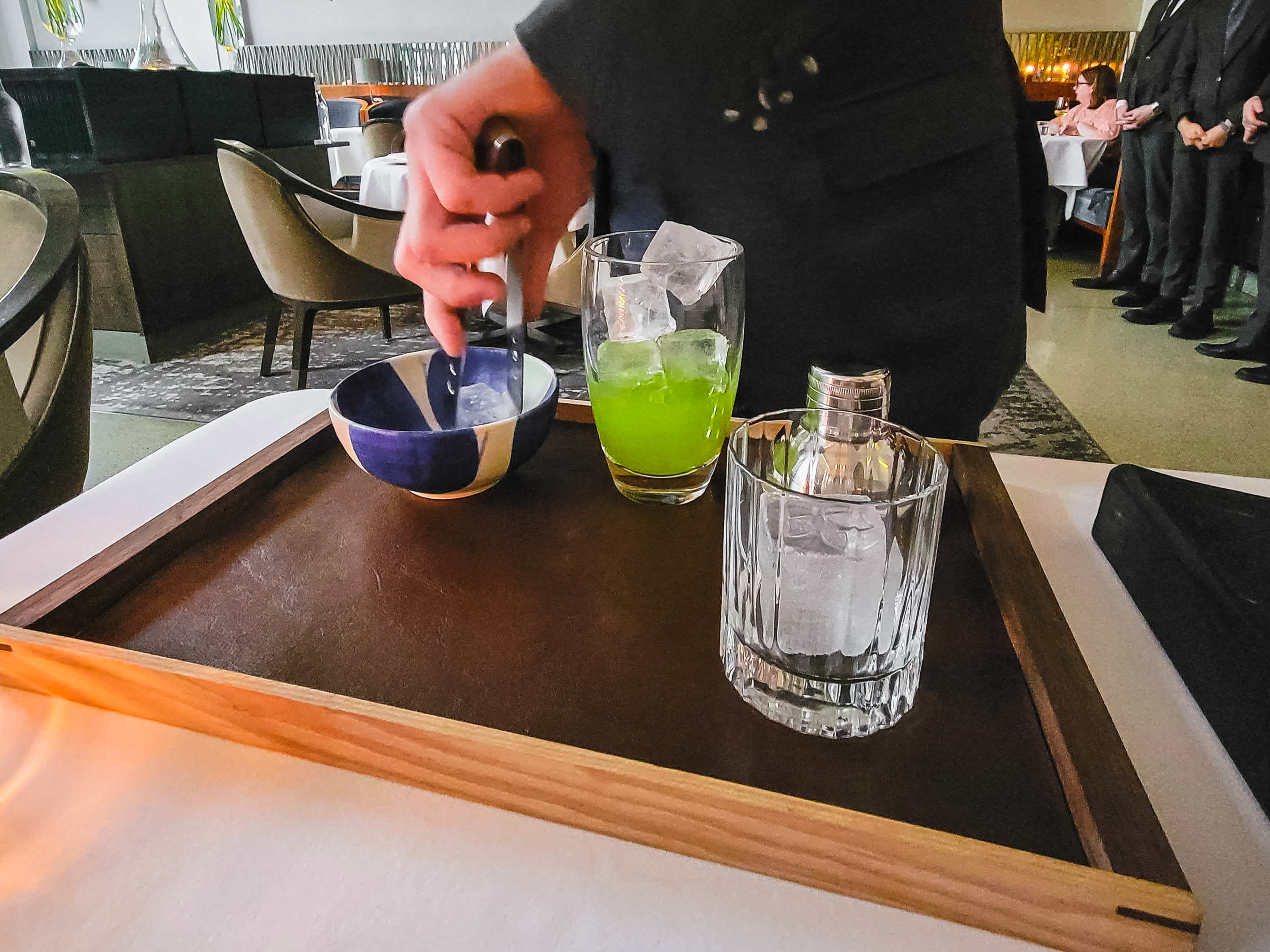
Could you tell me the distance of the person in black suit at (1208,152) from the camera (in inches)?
116

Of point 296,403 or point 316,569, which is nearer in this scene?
point 316,569

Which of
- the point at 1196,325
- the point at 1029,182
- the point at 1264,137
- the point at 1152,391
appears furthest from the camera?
the point at 1196,325

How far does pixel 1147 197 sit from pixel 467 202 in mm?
3953

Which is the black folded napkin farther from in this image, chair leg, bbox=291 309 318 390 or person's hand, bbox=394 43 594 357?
chair leg, bbox=291 309 318 390

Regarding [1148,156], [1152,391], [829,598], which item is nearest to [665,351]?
[829,598]

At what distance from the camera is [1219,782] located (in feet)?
1.30

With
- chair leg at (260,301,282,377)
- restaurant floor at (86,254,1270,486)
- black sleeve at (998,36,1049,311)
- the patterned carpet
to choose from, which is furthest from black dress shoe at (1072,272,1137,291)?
chair leg at (260,301,282,377)

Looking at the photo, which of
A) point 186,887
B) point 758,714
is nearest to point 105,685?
point 186,887

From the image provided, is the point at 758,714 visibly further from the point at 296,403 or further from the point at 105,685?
the point at 296,403

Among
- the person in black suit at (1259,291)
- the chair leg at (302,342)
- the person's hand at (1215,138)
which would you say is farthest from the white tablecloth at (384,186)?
the person's hand at (1215,138)

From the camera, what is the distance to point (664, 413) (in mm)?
602

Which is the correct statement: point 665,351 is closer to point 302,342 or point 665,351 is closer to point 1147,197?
point 302,342

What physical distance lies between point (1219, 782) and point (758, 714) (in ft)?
0.74

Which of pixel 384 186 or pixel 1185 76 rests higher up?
pixel 1185 76
